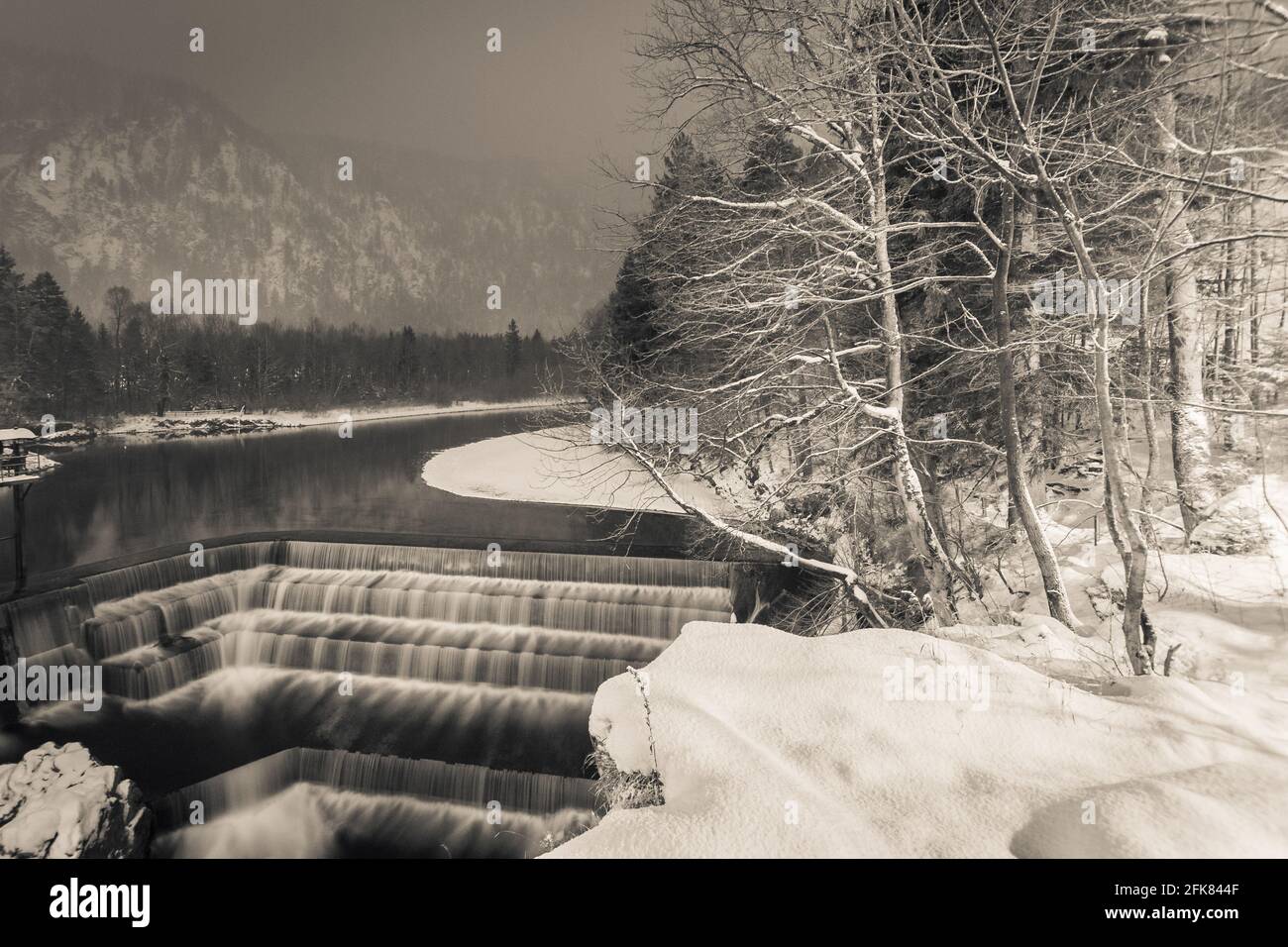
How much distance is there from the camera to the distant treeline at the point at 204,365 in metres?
48.3

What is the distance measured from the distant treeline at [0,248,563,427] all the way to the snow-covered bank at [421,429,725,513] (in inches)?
169

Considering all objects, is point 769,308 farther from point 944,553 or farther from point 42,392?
point 42,392

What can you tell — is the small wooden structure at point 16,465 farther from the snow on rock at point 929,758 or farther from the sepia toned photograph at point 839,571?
the snow on rock at point 929,758

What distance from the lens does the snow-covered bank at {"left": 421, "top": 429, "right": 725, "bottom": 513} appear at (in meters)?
20.5

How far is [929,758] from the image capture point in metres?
3.28

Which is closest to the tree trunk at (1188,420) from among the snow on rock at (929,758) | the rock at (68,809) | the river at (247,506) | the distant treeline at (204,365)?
the snow on rock at (929,758)

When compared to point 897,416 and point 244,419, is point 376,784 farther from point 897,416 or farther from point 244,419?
point 244,419

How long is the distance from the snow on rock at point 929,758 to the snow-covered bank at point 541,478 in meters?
13.3

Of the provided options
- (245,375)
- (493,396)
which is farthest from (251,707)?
(493,396)

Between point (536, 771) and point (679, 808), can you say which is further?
point (536, 771)

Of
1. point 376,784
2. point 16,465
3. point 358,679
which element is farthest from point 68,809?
point 16,465

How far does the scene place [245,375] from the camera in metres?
71.1

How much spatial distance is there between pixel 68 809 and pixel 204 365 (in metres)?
67.5

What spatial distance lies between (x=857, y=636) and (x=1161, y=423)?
16269mm
